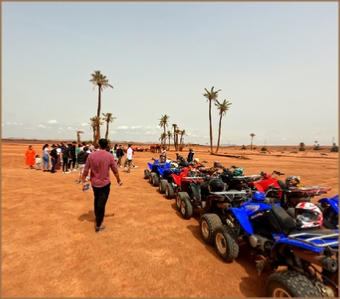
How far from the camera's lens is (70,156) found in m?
11.7

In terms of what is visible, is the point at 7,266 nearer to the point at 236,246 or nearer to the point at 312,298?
the point at 236,246

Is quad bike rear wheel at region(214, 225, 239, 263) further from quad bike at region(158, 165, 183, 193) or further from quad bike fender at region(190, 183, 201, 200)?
quad bike at region(158, 165, 183, 193)

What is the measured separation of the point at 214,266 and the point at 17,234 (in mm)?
3960

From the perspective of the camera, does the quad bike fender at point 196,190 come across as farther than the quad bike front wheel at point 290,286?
Yes

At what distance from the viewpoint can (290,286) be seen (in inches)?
86.8

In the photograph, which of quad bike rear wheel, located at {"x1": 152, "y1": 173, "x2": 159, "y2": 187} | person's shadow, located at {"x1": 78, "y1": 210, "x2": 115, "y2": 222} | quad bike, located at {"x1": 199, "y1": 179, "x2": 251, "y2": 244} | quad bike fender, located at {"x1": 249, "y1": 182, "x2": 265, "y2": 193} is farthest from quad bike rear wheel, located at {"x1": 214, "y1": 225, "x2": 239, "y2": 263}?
quad bike rear wheel, located at {"x1": 152, "y1": 173, "x2": 159, "y2": 187}

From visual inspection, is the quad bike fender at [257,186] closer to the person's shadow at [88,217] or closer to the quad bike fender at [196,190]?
the quad bike fender at [196,190]

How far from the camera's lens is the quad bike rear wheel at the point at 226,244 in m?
3.37

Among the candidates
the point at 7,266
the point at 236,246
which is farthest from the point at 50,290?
the point at 236,246

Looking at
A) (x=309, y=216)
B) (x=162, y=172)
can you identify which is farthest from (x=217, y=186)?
(x=162, y=172)

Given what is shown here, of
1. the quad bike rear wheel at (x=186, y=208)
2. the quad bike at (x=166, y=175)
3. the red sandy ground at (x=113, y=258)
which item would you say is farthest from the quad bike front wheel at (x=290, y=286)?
the quad bike at (x=166, y=175)

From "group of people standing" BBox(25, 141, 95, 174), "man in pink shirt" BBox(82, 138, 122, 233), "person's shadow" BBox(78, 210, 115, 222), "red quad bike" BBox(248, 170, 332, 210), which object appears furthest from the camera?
"group of people standing" BBox(25, 141, 95, 174)

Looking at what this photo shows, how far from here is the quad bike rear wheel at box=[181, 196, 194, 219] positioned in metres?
5.33

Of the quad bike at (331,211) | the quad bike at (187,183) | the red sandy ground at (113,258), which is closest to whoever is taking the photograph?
the red sandy ground at (113,258)
